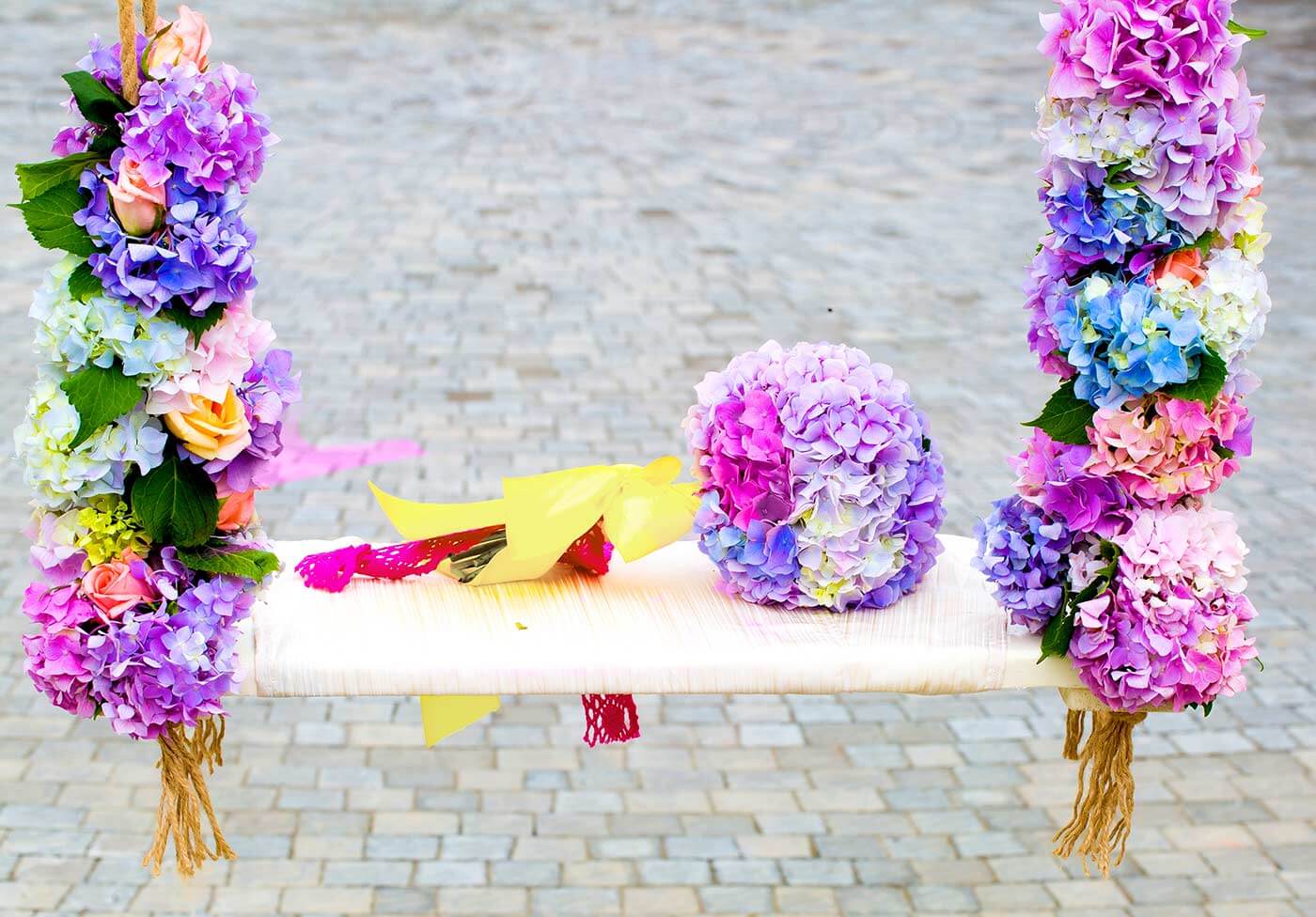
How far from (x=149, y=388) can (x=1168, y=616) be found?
1.40 m

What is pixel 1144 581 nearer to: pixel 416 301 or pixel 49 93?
pixel 416 301

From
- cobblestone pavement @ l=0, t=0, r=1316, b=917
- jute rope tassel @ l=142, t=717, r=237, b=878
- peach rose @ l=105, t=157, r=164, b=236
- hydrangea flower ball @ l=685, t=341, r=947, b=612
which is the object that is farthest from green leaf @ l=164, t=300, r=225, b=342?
cobblestone pavement @ l=0, t=0, r=1316, b=917

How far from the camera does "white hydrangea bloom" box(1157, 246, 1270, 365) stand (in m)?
2.12

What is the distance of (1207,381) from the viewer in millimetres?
2129

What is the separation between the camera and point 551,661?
2.18 metres

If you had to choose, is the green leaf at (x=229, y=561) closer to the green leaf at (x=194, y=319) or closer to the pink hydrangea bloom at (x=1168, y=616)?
the green leaf at (x=194, y=319)

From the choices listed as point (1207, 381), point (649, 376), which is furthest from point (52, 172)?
point (649, 376)

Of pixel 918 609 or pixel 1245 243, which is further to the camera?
pixel 918 609

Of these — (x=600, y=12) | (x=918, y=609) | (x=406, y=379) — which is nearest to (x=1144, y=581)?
(x=918, y=609)

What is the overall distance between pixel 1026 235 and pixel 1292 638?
13.1 feet

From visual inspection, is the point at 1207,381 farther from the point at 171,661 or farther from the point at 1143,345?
the point at 171,661

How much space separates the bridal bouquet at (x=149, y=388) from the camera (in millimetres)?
1990

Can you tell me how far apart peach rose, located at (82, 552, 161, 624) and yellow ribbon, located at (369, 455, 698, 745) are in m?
0.39

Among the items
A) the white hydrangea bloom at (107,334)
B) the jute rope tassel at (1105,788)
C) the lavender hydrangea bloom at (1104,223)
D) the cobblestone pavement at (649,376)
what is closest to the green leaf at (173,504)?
the white hydrangea bloom at (107,334)
